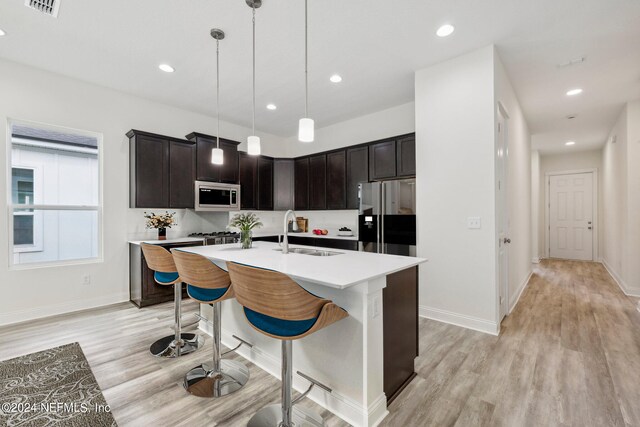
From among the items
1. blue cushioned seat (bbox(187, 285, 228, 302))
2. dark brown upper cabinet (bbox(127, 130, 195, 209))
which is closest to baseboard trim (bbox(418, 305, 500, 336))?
blue cushioned seat (bbox(187, 285, 228, 302))

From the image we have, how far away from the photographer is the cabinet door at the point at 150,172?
3.95 meters

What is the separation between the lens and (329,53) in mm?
3076

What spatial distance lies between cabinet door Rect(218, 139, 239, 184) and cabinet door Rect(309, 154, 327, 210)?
139 cm

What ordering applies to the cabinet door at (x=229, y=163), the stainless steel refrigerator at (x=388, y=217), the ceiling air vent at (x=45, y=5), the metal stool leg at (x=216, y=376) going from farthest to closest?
the cabinet door at (x=229, y=163) → the stainless steel refrigerator at (x=388, y=217) → the ceiling air vent at (x=45, y=5) → the metal stool leg at (x=216, y=376)

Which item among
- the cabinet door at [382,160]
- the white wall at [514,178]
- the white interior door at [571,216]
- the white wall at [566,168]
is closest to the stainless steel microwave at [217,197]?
the cabinet door at [382,160]

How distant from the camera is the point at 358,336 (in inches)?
64.9

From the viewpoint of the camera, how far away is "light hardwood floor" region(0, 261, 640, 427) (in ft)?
5.68

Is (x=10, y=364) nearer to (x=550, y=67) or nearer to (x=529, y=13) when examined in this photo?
(x=529, y=13)

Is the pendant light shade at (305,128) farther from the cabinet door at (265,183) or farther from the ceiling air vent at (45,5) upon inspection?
the cabinet door at (265,183)

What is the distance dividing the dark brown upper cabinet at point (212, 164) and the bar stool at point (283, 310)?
345cm

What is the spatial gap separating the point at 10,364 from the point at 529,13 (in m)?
5.19

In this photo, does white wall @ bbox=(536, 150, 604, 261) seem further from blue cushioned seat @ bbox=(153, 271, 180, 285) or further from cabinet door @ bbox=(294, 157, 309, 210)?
blue cushioned seat @ bbox=(153, 271, 180, 285)

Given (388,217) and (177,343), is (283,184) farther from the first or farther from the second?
(177,343)

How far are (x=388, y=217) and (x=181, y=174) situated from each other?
3.13 meters
